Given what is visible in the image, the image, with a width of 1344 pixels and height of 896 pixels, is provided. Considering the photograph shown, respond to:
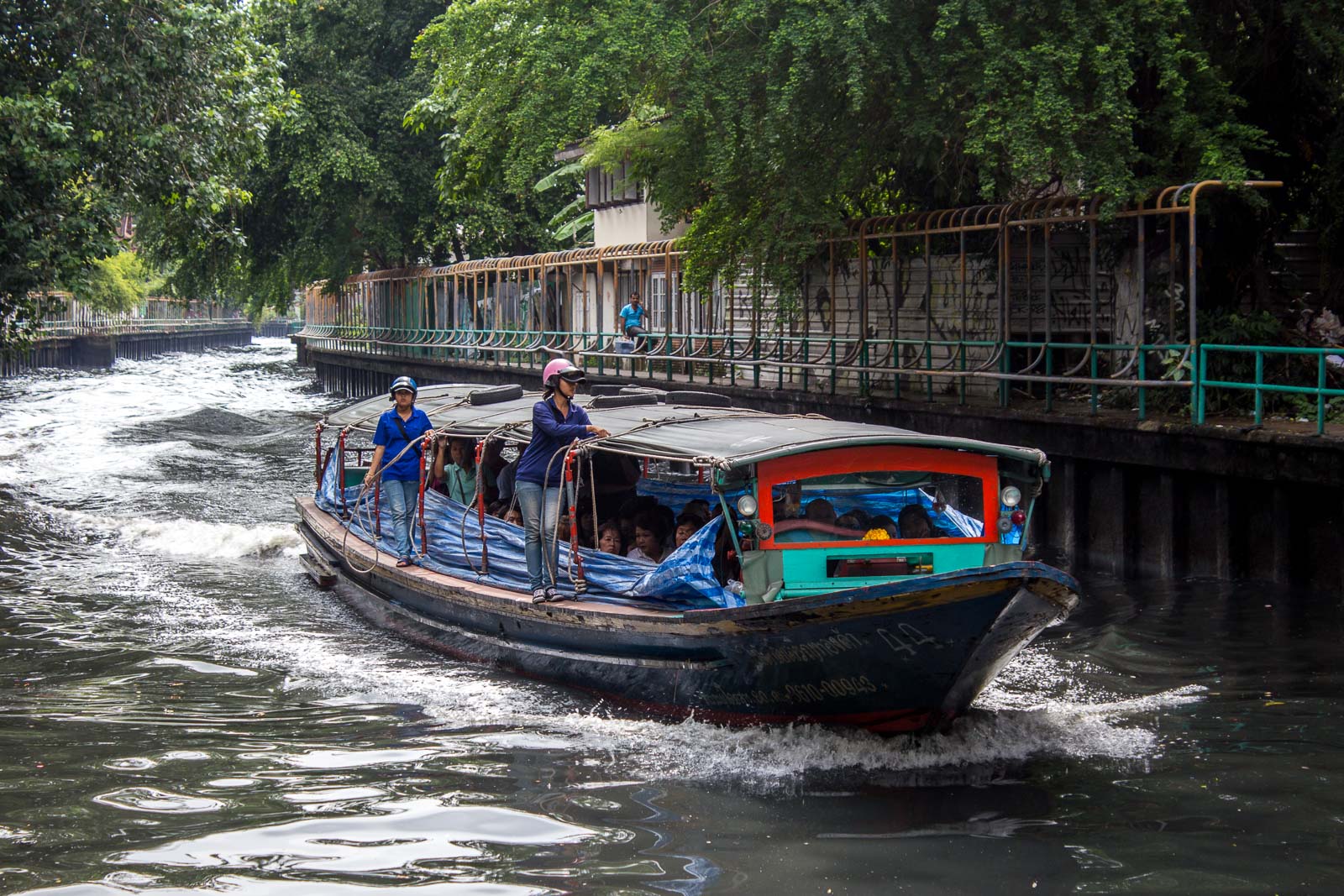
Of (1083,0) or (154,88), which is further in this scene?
(154,88)

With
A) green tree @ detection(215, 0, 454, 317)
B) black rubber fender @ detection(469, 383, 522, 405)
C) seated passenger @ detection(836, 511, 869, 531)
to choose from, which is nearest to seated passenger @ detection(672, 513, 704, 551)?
seated passenger @ detection(836, 511, 869, 531)

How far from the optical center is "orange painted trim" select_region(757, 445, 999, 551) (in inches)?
341

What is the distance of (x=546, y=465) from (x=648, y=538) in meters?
0.86

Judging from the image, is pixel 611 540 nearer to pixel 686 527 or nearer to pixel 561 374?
pixel 686 527

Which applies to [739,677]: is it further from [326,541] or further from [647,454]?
[326,541]

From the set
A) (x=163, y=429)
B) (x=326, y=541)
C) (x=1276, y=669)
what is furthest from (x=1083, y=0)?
(x=163, y=429)

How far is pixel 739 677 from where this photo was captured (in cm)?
854

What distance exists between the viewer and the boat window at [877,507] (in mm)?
8812

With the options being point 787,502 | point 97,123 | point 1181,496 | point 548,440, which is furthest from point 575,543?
point 97,123

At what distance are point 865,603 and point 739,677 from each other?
A: 1165 mm

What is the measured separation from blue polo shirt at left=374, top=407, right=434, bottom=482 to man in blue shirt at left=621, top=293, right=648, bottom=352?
50.3 ft

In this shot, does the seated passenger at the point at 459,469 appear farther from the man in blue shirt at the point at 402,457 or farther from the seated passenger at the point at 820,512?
the seated passenger at the point at 820,512

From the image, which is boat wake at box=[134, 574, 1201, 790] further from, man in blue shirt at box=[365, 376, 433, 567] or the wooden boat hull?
man in blue shirt at box=[365, 376, 433, 567]

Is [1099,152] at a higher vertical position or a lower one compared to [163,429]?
higher
